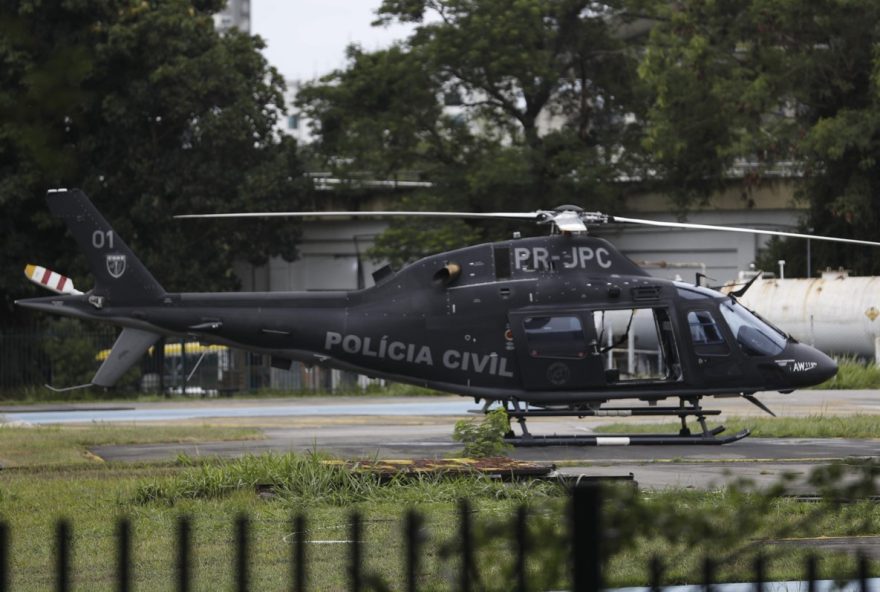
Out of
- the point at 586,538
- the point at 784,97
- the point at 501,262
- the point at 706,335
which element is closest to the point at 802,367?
the point at 706,335

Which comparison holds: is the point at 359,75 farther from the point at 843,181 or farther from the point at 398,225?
the point at 843,181

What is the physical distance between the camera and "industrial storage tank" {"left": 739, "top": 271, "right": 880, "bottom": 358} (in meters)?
35.2

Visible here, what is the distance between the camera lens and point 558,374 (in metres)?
17.4

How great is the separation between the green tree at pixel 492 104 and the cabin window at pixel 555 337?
90.3 ft

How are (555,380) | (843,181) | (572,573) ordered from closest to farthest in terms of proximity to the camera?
(572,573) → (555,380) → (843,181)

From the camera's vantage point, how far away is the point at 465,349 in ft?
58.1

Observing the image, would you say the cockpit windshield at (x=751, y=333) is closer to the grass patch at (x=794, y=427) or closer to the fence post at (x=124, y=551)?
the grass patch at (x=794, y=427)

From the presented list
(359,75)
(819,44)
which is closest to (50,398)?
(359,75)

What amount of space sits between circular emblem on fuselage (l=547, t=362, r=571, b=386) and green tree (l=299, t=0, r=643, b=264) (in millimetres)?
27627

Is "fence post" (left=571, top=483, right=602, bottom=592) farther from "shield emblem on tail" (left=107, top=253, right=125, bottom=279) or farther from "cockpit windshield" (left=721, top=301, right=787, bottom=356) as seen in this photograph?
"shield emblem on tail" (left=107, top=253, right=125, bottom=279)

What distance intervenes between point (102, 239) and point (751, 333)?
8.84 metres

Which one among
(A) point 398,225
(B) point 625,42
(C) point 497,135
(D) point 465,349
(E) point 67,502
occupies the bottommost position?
(E) point 67,502

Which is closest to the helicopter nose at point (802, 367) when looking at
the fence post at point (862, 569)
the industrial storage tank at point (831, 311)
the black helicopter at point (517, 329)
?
the black helicopter at point (517, 329)

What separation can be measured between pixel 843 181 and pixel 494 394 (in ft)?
89.1
